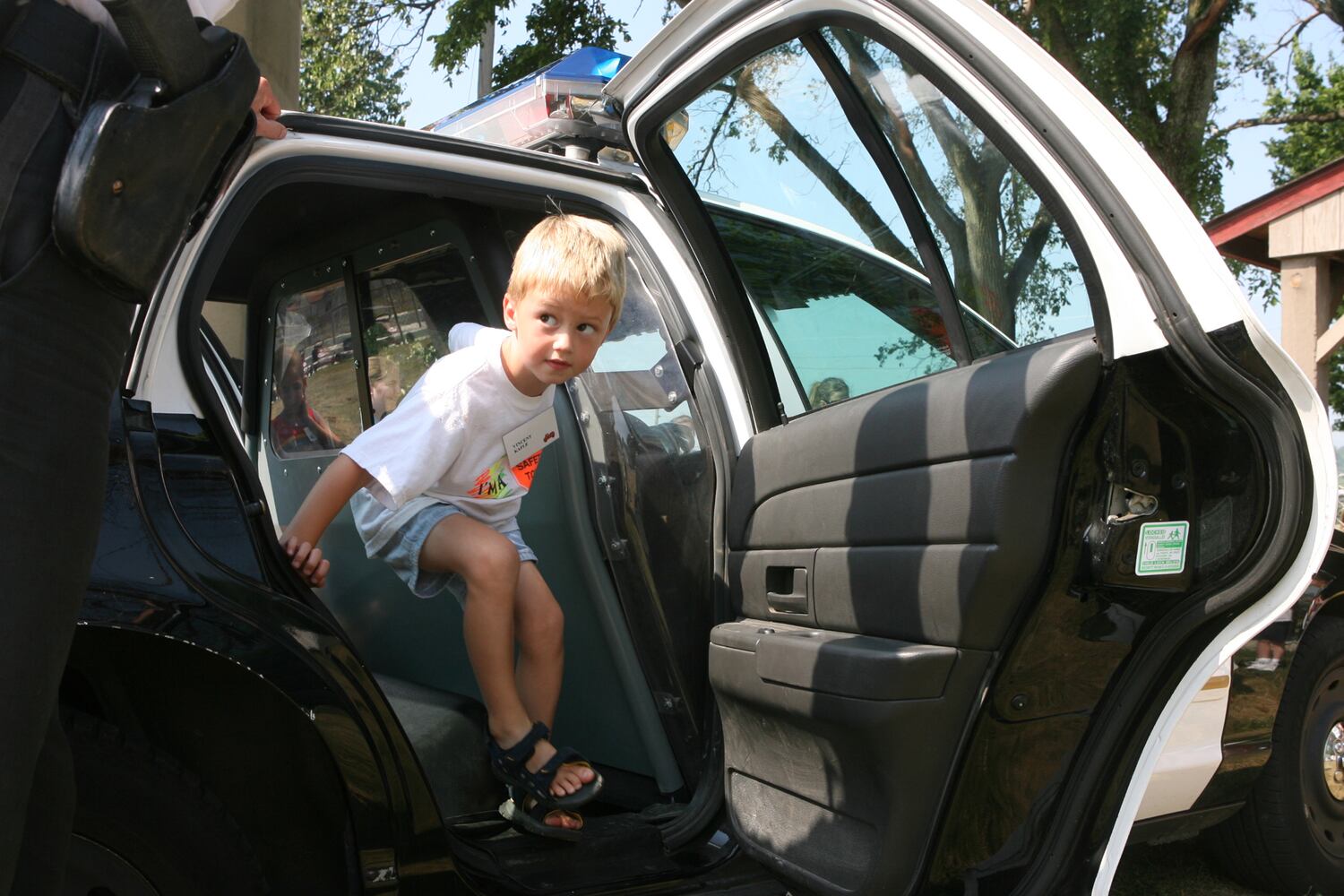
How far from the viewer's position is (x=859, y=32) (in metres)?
1.90

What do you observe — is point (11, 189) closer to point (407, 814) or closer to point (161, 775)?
point (161, 775)

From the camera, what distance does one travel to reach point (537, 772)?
2.35 meters

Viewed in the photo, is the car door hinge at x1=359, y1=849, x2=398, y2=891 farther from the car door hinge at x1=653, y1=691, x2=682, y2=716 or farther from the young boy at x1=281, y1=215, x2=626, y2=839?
the car door hinge at x1=653, y1=691, x2=682, y2=716

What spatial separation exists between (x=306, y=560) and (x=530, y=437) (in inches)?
27.5

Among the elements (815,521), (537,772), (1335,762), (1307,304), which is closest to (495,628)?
(537,772)

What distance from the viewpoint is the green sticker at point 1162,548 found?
1.79m

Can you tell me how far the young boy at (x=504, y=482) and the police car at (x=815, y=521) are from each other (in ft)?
0.61

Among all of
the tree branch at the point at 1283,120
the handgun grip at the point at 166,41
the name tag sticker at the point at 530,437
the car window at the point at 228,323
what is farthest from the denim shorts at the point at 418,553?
the tree branch at the point at 1283,120

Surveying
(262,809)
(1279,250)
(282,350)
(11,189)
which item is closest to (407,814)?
(262,809)

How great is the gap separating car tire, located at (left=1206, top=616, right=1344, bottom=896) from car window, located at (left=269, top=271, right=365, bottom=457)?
2.48 metres

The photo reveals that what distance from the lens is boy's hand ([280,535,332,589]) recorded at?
1.92 metres

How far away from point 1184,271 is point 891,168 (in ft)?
1.95

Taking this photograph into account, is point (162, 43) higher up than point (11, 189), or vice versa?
point (162, 43)

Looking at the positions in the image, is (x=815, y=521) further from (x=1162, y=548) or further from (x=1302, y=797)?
(x=1302, y=797)
